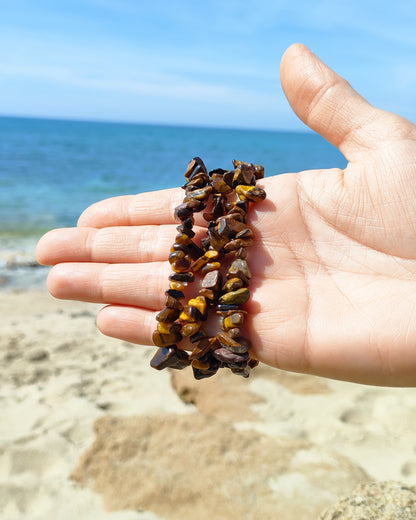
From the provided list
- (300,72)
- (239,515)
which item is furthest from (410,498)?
(300,72)

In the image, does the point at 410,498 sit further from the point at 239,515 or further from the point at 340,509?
the point at 239,515

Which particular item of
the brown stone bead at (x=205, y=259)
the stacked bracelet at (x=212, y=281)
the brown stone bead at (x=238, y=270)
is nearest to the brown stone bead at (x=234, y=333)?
the stacked bracelet at (x=212, y=281)

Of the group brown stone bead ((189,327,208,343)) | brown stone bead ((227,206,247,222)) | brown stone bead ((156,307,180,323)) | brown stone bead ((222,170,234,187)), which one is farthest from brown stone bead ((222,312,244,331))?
brown stone bead ((222,170,234,187))

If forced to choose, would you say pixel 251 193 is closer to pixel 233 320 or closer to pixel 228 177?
pixel 228 177

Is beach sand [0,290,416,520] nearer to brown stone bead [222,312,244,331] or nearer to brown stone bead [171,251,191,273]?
brown stone bead [222,312,244,331]

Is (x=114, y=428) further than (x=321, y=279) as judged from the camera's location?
Yes

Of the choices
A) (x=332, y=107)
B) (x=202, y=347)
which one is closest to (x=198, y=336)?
(x=202, y=347)

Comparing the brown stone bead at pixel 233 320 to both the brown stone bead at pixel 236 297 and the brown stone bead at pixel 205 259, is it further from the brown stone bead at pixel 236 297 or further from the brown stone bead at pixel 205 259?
the brown stone bead at pixel 205 259
